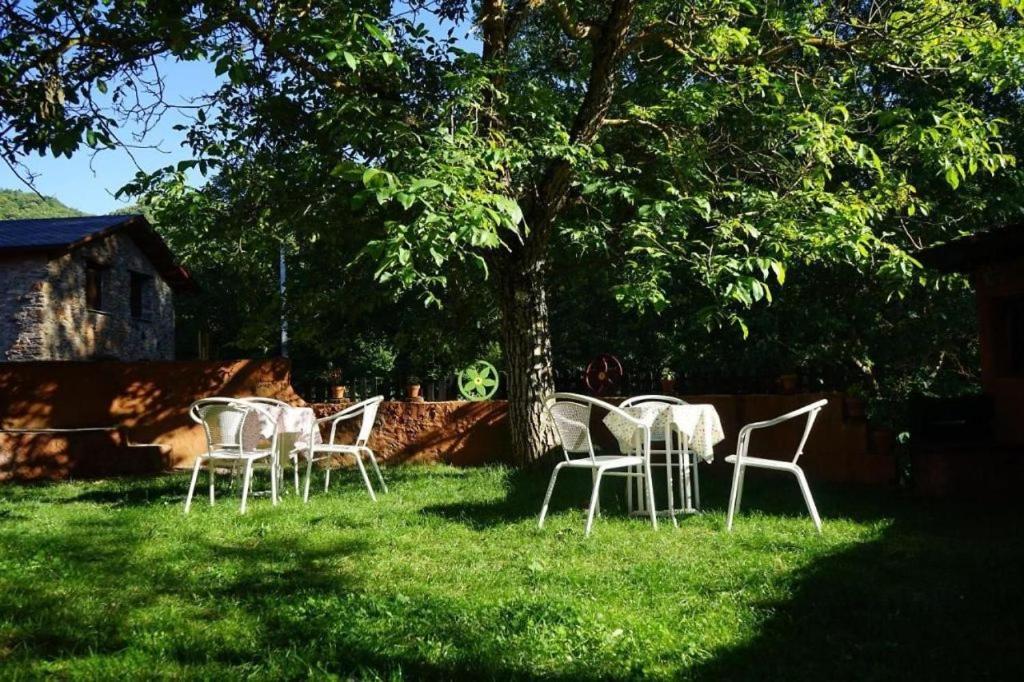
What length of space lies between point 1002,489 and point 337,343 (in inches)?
362

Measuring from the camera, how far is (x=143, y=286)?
22562 mm

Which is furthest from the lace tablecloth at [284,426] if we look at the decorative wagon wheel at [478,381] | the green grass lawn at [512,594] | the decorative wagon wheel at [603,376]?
the decorative wagon wheel at [478,381]

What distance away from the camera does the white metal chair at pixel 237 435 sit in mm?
6465

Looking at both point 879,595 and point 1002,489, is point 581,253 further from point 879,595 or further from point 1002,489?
point 879,595

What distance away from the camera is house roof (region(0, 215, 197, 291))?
1831 centimetres

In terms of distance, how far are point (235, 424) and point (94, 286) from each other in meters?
15.6

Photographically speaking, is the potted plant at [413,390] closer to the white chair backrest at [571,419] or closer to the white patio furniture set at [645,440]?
A: the white patio furniture set at [645,440]

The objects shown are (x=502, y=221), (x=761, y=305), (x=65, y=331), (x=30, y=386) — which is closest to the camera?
(x=502, y=221)

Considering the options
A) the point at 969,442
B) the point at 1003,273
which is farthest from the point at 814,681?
the point at 1003,273

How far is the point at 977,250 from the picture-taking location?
6.88 meters

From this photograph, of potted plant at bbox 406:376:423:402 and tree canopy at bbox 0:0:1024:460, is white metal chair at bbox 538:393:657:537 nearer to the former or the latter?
tree canopy at bbox 0:0:1024:460

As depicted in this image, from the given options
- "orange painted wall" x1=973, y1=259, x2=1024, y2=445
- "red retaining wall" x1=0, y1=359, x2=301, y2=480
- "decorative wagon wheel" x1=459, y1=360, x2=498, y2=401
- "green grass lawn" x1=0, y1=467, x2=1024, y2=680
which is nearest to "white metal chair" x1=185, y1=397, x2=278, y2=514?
"green grass lawn" x1=0, y1=467, x2=1024, y2=680

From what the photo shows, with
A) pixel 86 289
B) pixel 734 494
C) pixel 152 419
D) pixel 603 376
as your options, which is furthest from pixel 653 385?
Answer: pixel 86 289

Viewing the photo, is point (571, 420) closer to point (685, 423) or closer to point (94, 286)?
point (685, 423)
